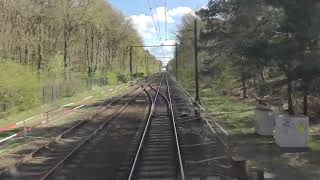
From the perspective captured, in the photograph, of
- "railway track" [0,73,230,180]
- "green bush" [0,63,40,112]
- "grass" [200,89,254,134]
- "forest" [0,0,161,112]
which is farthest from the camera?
"forest" [0,0,161,112]

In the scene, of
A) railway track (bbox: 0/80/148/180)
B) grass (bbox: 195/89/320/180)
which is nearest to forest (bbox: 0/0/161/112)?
railway track (bbox: 0/80/148/180)

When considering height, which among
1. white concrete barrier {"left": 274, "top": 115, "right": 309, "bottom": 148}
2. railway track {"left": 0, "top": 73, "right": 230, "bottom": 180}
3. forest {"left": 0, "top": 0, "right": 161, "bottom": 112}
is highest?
forest {"left": 0, "top": 0, "right": 161, "bottom": 112}

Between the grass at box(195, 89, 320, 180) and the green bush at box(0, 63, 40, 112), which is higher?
the green bush at box(0, 63, 40, 112)

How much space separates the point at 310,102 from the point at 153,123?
859 cm

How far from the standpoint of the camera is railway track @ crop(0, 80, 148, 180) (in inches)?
661

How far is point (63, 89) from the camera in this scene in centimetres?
6091

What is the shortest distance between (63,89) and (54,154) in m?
40.8

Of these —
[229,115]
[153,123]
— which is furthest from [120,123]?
[229,115]

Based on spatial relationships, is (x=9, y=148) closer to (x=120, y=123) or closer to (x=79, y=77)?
(x=120, y=123)

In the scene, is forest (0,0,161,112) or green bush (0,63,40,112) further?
forest (0,0,161,112)

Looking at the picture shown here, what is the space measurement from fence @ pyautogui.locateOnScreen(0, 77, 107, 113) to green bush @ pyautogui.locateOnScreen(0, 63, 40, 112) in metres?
0.39

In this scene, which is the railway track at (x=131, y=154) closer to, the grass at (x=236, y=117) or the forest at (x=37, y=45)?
the grass at (x=236, y=117)

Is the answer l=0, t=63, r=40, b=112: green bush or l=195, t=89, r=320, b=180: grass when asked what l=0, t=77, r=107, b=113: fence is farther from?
l=195, t=89, r=320, b=180: grass

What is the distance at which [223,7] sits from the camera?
144 ft
